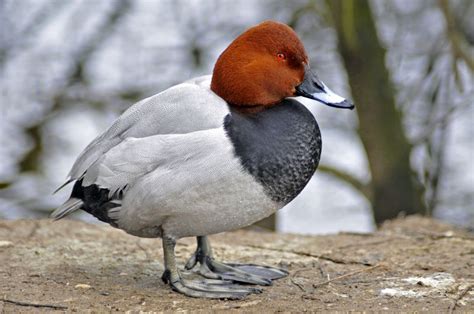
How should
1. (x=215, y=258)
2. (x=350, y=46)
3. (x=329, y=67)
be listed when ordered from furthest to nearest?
(x=329, y=67) → (x=350, y=46) → (x=215, y=258)

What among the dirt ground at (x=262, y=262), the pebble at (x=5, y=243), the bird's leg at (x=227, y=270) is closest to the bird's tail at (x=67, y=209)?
the dirt ground at (x=262, y=262)

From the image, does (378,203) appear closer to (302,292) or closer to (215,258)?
(215,258)

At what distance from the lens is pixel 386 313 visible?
2.73 meters

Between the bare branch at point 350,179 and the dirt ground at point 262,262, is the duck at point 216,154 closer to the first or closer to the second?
the dirt ground at point 262,262

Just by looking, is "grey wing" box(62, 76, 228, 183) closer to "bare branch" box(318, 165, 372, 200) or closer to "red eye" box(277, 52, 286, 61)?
"red eye" box(277, 52, 286, 61)

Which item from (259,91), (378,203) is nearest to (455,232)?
(378,203)

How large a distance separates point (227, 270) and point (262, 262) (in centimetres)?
35

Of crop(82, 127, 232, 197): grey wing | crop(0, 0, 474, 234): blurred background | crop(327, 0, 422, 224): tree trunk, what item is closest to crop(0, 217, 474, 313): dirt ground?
crop(82, 127, 232, 197): grey wing

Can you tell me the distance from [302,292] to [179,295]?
0.42 metres

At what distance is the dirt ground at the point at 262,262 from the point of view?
2.82 m

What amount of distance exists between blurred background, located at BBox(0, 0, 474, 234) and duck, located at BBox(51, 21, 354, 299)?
2332 mm

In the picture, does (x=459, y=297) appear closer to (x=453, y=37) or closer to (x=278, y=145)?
(x=278, y=145)

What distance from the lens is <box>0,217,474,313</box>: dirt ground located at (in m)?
2.82

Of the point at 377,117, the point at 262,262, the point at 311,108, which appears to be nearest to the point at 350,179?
the point at 377,117
